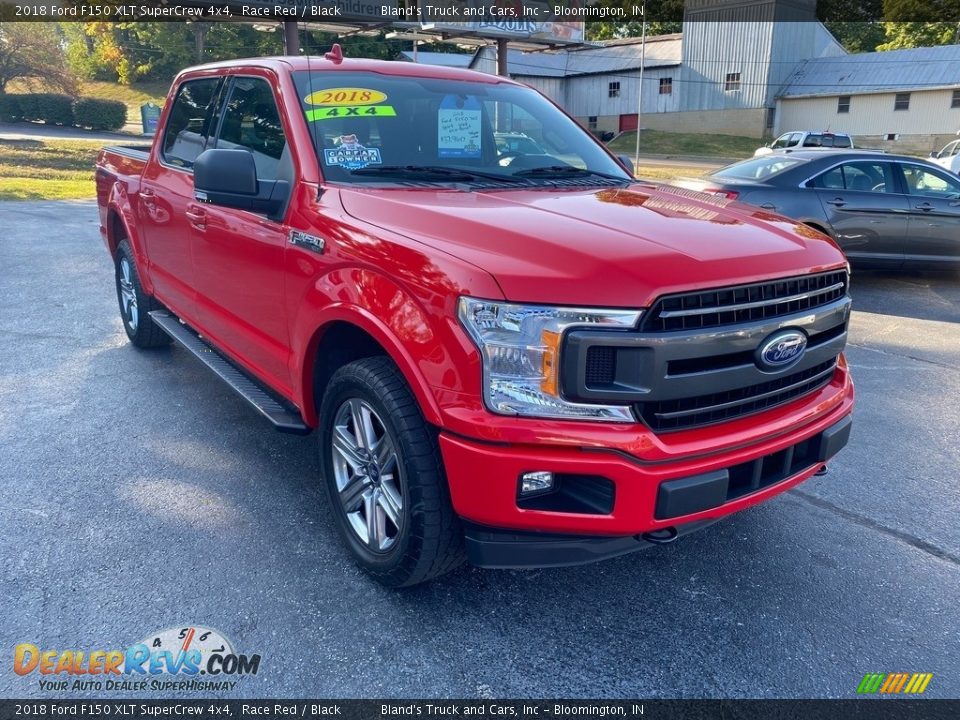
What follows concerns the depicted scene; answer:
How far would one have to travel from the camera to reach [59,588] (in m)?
2.86

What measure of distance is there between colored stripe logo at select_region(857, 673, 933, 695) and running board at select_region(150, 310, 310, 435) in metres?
2.37

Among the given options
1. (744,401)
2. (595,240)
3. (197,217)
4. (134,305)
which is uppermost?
(595,240)

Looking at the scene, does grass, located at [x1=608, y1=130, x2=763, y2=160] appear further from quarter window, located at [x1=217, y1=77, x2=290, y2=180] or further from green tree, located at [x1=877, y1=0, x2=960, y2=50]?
quarter window, located at [x1=217, y1=77, x2=290, y2=180]

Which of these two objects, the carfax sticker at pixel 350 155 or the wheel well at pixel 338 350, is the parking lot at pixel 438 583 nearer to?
the wheel well at pixel 338 350

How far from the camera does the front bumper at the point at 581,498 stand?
2268 mm

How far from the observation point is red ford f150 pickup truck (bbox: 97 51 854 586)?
227cm

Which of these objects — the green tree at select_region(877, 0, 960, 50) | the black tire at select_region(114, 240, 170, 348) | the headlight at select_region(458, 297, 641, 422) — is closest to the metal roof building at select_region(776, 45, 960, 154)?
the green tree at select_region(877, 0, 960, 50)

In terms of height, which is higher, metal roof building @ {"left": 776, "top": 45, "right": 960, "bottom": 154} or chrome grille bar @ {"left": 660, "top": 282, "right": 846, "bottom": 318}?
metal roof building @ {"left": 776, "top": 45, "right": 960, "bottom": 154}

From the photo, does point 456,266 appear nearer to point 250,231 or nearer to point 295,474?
point 250,231

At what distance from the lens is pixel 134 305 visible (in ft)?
18.7

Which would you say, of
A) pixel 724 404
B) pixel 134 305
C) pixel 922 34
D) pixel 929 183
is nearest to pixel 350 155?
pixel 724 404

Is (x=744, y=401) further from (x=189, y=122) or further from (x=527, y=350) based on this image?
(x=189, y=122)

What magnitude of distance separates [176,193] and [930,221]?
8.25 metres

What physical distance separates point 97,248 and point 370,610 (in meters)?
9.18
